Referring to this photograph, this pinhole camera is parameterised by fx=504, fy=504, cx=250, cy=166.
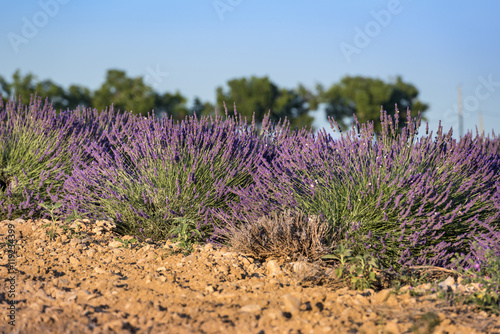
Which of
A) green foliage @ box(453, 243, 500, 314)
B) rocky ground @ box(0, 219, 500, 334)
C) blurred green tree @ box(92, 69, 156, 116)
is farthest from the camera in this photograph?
blurred green tree @ box(92, 69, 156, 116)

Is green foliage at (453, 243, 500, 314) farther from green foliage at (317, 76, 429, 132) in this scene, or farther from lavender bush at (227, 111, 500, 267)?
green foliage at (317, 76, 429, 132)

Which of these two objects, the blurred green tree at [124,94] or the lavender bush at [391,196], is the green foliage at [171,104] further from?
the lavender bush at [391,196]

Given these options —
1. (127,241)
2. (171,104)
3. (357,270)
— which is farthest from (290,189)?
(171,104)

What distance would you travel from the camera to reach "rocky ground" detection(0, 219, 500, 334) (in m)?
2.68

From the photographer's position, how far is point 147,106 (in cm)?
3466

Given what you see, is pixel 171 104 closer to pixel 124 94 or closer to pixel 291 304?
pixel 124 94

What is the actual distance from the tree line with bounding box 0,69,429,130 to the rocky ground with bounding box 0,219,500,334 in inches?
1190

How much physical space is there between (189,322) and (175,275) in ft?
2.95

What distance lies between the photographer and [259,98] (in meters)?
39.8

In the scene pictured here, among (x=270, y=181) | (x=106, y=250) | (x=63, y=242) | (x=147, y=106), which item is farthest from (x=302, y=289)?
(x=147, y=106)

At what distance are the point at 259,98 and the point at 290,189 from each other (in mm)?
35707

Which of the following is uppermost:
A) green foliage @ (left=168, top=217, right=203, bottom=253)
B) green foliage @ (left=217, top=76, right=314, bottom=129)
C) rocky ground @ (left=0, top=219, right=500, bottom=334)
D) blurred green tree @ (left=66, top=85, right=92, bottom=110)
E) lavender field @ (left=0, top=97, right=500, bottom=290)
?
green foliage @ (left=217, top=76, right=314, bottom=129)

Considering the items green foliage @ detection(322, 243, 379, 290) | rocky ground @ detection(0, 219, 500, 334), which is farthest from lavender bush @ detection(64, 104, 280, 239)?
green foliage @ detection(322, 243, 379, 290)

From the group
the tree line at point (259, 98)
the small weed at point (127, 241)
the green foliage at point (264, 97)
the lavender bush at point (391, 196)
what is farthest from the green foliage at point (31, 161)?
the green foliage at point (264, 97)
